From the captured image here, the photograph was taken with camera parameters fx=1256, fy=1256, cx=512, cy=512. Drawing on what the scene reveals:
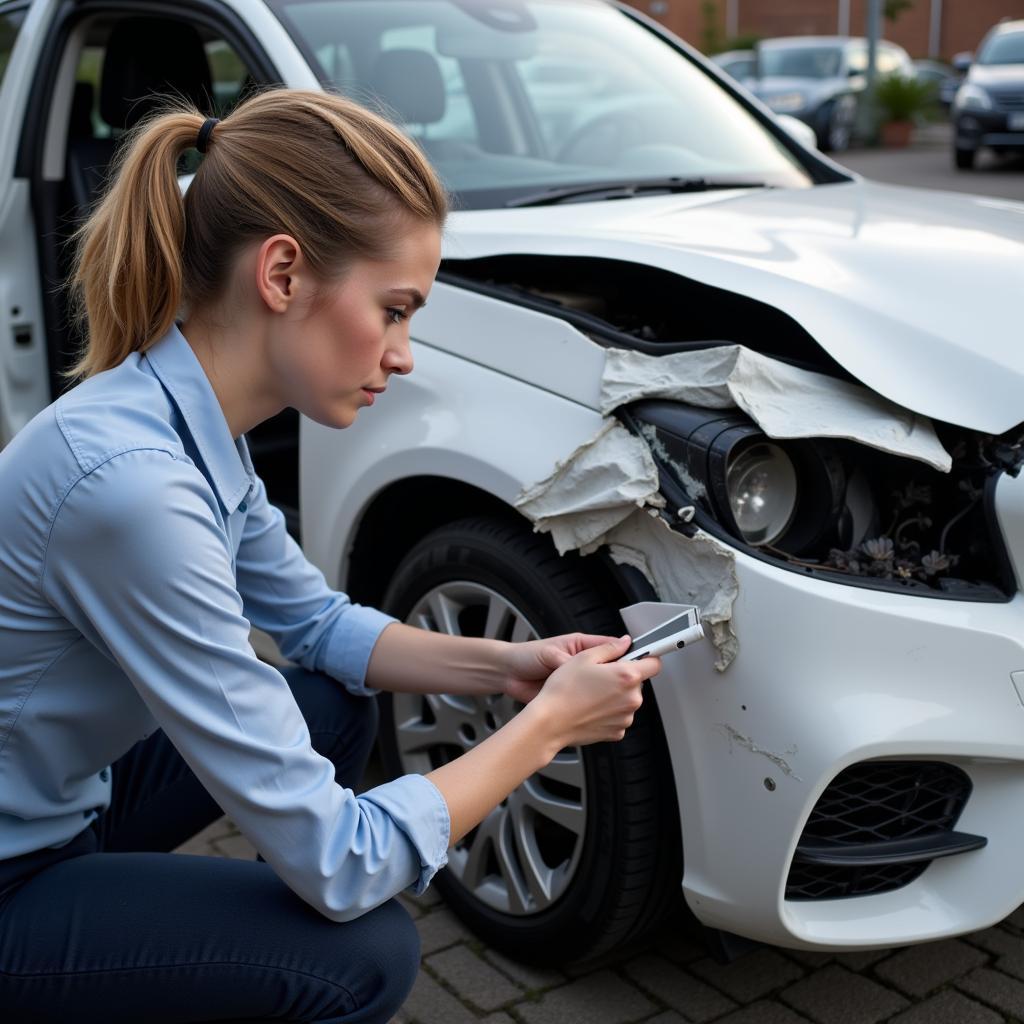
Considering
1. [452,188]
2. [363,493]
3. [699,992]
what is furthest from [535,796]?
[452,188]

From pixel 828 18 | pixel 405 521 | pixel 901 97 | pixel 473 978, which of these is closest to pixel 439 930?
pixel 473 978

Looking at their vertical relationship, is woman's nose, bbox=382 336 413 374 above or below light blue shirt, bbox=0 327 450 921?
above

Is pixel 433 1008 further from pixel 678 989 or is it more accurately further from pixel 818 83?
pixel 818 83

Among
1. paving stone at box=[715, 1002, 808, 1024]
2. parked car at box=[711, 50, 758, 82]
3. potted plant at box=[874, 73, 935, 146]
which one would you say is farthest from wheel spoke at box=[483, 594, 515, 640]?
potted plant at box=[874, 73, 935, 146]

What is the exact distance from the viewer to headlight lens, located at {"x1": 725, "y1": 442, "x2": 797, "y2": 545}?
6.19ft

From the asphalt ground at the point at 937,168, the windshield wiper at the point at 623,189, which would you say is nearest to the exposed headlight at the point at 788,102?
the asphalt ground at the point at 937,168

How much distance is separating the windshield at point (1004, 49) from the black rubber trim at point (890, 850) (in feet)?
51.6

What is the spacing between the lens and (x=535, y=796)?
2.14 metres

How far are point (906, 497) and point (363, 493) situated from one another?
3.24ft

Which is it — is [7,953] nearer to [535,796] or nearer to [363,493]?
[535,796]

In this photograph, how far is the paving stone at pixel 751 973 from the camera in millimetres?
2158

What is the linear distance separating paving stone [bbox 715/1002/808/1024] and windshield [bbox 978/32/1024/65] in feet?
51.6

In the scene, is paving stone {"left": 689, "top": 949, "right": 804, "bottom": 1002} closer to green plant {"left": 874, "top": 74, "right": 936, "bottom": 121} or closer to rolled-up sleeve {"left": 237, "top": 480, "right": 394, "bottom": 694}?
rolled-up sleeve {"left": 237, "top": 480, "right": 394, "bottom": 694}

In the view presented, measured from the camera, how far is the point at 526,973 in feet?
7.34
